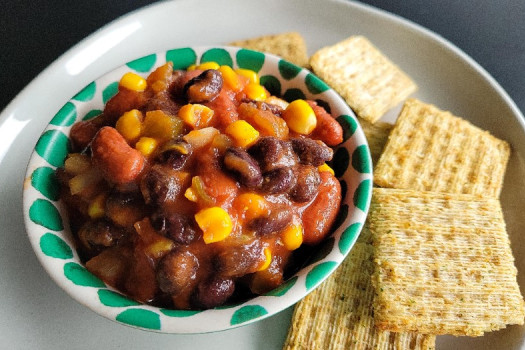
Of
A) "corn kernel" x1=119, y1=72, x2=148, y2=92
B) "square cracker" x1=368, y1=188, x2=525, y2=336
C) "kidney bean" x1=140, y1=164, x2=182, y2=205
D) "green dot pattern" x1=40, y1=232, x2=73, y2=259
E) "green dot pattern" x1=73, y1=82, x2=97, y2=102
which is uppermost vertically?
"corn kernel" x1=119, y1=72, x2=148, y2=92

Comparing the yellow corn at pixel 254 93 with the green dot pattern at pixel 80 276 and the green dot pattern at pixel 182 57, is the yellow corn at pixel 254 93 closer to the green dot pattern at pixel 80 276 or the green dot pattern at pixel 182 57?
the green dot pattern at pixel 182 57

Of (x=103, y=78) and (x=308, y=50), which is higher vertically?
(x=103, y=78)

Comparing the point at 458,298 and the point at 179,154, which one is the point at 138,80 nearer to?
the point at 179,154

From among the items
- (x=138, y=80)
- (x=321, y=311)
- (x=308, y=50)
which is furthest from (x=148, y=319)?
(x=308, y=50)

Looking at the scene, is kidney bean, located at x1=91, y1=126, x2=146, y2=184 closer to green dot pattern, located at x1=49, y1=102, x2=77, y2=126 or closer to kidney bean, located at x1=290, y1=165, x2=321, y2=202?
green dot pattern, located at x1=49, y1=102, x2=77, y2=126

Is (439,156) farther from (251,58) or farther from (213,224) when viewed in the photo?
(213,224)

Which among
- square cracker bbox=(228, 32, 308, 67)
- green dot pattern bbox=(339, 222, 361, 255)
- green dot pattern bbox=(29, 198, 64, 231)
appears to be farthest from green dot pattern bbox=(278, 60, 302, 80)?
green dot pattern bbox=(29, 198, 64, 231)
